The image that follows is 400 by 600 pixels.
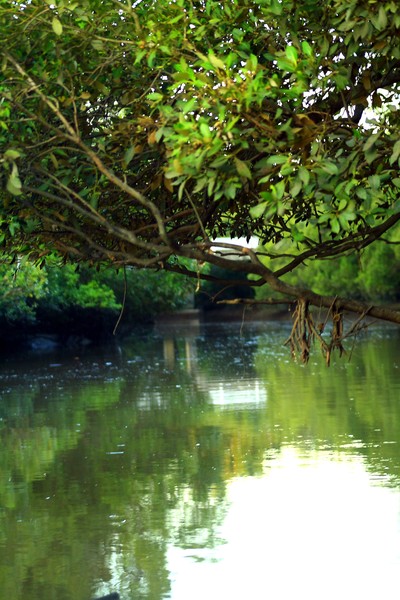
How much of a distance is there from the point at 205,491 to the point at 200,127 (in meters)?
7.27

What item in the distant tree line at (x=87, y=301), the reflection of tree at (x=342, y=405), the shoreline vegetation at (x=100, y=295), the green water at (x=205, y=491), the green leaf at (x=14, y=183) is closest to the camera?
the green leaf at (x=14, y=183)

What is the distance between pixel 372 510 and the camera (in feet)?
38.1

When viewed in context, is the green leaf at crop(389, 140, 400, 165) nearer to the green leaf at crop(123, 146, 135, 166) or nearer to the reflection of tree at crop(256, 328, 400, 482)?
the green leaf at crop(123, 146, 135, 166)

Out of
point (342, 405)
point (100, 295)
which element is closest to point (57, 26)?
point (342, 405)

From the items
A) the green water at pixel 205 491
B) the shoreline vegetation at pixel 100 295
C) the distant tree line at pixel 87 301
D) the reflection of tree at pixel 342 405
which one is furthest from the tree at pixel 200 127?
the distant tree line at pixel 87 301

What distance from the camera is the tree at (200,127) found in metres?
6.88

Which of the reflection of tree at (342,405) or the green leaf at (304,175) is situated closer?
the green leaf at (304,175)

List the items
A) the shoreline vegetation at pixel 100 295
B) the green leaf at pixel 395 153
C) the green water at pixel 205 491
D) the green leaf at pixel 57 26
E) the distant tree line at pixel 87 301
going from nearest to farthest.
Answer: the green leaf at pixel 395 153 → the green leaf at pixel 57 26 → the green water at pixel 205 491 → the shoreline vegetation at pixel 100 295 → the distant tree line at pixel 87 301

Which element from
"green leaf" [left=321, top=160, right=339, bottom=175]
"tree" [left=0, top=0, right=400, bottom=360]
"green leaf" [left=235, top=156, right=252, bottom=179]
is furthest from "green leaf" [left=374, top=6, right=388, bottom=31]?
"green leaf" [left=235, top=156, right=252, bottom=179]

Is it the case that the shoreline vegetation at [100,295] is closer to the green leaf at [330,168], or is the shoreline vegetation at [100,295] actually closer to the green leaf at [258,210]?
the green leaf at [258,210]

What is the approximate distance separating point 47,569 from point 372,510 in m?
3.22

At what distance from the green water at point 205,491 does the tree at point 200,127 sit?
250 centimetres

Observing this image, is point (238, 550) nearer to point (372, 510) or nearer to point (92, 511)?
point (372, 510)

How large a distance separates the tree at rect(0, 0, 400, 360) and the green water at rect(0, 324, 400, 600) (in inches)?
98.5
